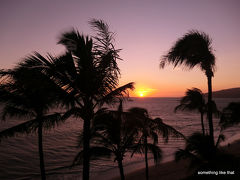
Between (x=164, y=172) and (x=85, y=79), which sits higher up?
(x=85, y=79)

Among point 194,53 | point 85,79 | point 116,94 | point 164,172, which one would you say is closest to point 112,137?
point 116,94

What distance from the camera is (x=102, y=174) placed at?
1464 cm

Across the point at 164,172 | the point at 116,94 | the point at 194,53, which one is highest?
the point at 194,53

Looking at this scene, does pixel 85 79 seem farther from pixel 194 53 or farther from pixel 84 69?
A: pixel 194 53

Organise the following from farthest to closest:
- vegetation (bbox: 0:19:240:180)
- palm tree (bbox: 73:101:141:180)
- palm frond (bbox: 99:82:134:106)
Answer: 1. palm tree (bbox: 73:101:141:180)
2. palm frond (bbox: 99:82:134:106)
3. vegetation (bbox: 0:19:240:180)

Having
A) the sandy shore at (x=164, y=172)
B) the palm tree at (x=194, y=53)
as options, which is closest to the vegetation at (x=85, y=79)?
the palm tree at (x=194, y=53)

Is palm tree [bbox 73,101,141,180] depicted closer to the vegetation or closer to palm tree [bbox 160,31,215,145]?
the vegetation

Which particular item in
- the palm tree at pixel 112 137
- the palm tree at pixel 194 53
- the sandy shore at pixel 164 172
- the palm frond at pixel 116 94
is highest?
the palm tree at pixel 194 53

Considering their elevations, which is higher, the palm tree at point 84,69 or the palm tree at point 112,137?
the palm tree at point 84,69

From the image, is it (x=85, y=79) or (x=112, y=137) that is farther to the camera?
(x=112, y=137)

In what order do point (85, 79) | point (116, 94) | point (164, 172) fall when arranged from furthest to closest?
point (164, 172) < point (116, 94) < point (85, 79)

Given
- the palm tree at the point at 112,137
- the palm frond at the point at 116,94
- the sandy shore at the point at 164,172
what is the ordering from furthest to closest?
the sandy shore at the point at 164,172 < the palm tree at the point at 112,137 < the palm frond at the point at 116,94

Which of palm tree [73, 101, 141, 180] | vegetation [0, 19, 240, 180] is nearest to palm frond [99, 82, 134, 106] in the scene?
vegetation [0, 19, 240, 180]

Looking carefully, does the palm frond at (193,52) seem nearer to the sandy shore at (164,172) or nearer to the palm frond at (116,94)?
the palm frond at (116,94)
